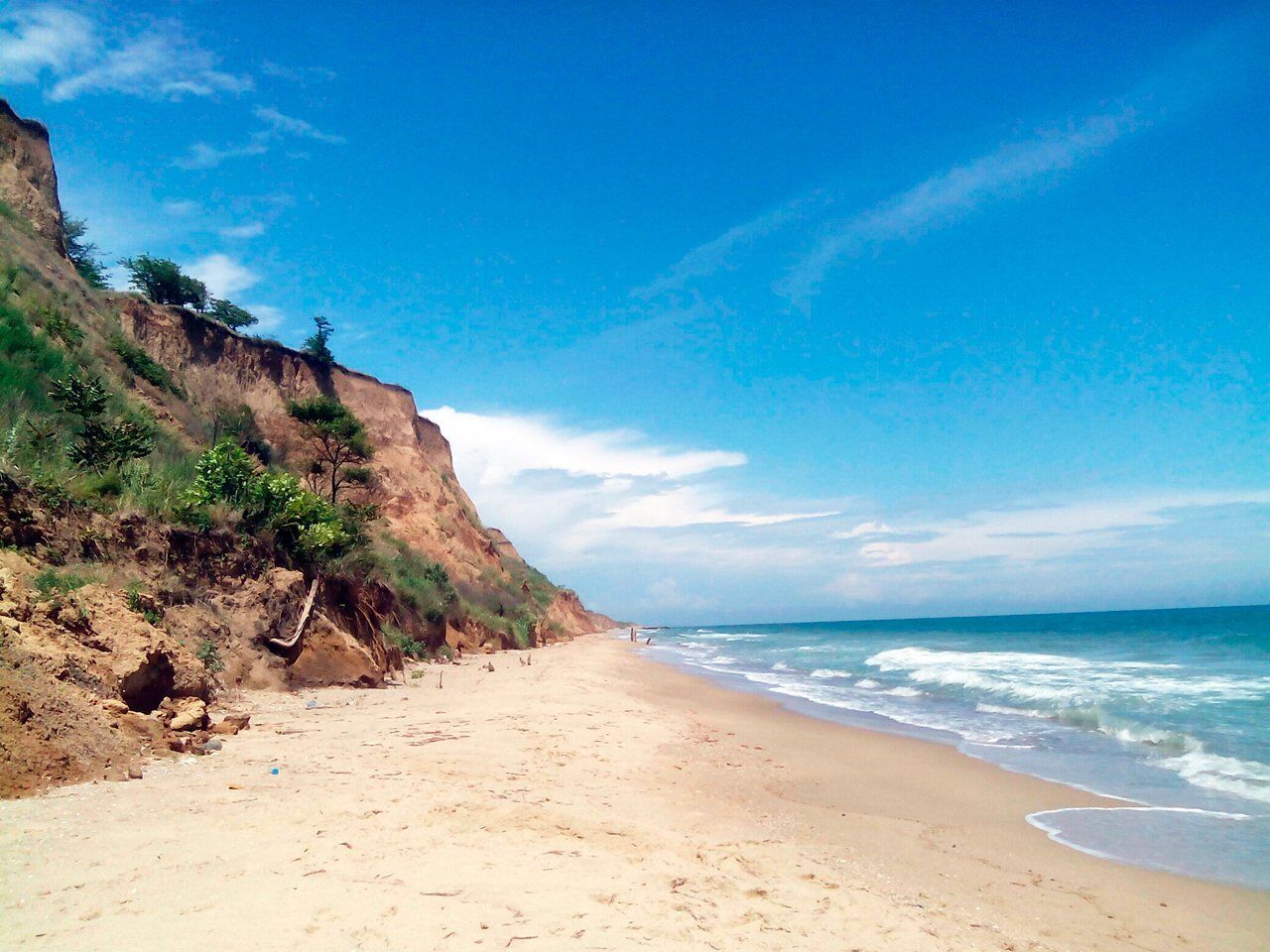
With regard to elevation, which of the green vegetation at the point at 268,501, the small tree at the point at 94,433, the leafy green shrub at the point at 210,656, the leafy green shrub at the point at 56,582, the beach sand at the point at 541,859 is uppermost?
the small tree at the point at 94,433

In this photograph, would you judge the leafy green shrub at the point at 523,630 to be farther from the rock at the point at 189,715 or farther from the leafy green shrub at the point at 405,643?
the rock at the point at 189,715

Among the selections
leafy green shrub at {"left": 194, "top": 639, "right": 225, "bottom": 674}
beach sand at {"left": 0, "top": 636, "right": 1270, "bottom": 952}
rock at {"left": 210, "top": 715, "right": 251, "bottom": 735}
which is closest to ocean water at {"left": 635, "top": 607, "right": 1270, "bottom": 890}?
beach sand at {"left": 0, "top": 636, "right": 1270, "bottom": 952}

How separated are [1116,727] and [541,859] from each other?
1260cm

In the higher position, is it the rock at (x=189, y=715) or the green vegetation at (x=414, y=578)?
the green vegetation at (x=414, y=578)

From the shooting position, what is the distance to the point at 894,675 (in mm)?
23781

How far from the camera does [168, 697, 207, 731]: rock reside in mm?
6930

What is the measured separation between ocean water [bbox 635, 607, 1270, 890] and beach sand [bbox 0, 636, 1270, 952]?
0.76m

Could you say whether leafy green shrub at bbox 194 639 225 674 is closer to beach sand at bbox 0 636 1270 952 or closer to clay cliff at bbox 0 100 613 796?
clay cliff at bbox 0 100 613 796

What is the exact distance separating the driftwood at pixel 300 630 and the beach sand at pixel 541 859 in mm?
1905

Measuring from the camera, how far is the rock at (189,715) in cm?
693

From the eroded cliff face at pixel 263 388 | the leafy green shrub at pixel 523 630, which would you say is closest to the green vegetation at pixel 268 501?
the eroded cliff face at pixel 263 388

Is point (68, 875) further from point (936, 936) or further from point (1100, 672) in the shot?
point (1100, 672)

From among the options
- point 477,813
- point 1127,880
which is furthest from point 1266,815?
point 477,813

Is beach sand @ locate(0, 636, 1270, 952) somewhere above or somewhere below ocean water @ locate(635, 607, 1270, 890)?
above
